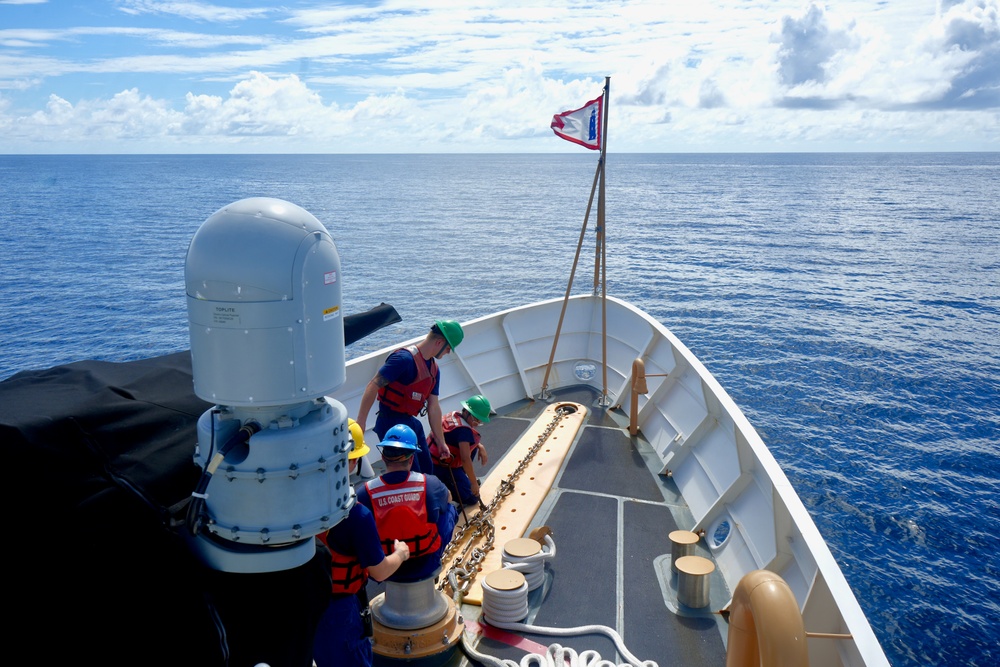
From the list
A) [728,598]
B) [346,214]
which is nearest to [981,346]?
[728,598]

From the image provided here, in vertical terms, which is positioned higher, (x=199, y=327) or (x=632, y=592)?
(x=199, y=327)

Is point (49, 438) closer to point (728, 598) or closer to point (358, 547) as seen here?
point (358, 547)

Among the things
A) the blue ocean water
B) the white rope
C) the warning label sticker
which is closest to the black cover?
the warning label sticker

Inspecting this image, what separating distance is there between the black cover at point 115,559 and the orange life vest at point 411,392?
119 inches

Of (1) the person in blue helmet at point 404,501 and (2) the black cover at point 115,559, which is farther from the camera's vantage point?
(1) the person in blue helmet at point 404,501

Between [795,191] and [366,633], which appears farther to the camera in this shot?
[795,191]

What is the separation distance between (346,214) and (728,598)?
57.6m

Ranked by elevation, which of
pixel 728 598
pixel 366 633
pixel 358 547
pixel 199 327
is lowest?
pixel 728 598

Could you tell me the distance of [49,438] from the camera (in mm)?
2072

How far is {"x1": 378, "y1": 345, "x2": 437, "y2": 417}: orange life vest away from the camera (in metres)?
5.51

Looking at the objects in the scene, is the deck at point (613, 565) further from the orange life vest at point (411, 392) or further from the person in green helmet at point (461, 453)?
the orange life vest at point (411, 392)

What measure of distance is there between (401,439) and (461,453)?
2.30m

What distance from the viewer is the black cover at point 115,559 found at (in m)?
1.99

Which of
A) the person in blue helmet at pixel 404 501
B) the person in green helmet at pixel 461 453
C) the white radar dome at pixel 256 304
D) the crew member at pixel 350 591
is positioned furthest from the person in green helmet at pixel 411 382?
the white radar dome at pixel 256 304
